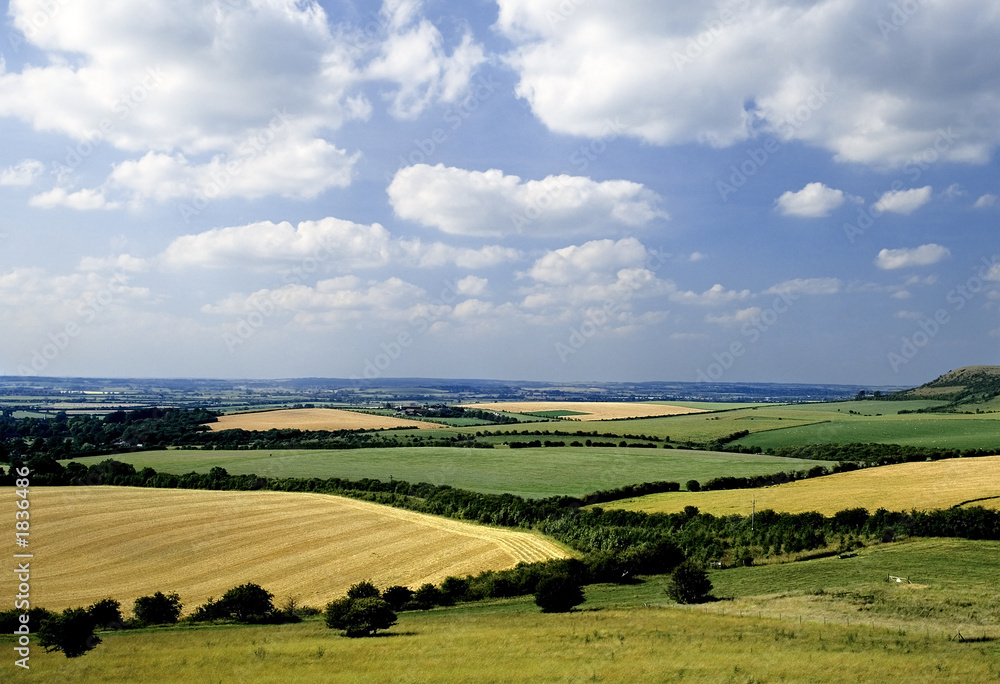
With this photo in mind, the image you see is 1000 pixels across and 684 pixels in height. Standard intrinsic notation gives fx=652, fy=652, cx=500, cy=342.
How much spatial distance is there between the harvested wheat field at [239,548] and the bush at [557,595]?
849 centimetres

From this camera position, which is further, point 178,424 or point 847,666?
point 178,424

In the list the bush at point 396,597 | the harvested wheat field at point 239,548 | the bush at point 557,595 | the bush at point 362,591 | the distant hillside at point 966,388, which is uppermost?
the distant hillside at point 966,388

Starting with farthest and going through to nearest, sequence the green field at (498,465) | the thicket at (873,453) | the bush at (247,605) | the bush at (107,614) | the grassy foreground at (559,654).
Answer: the thicket at (873,453) < the green field at (498,465) < the bush at (247,605) < the bush at (107,614) < the grassy foreground at (559,654)

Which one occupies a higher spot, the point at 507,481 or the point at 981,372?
the point at 981,372

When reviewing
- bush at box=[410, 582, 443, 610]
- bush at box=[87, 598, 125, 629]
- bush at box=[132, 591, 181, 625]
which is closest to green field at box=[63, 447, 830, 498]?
bush at box=[410, 582, 443, 610]

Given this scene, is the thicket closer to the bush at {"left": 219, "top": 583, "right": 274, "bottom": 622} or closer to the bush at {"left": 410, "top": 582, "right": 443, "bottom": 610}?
the bush at {"left": 410, "top": 582, "right": 443, "bottom": 610}

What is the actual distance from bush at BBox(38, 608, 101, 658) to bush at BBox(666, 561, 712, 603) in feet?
80.1

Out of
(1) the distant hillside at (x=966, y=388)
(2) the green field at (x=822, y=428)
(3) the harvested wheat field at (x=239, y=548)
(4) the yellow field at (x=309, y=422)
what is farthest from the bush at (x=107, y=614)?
(1) the distant hillside at (x=966, y=388)

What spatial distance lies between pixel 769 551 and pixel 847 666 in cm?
2089

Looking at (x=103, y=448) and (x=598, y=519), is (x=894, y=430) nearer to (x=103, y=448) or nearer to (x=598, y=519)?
(x=598, y=519)

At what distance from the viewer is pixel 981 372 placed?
19438 centimetres

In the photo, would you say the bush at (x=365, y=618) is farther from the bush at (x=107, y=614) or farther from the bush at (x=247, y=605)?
the bush at (x=107, y=614)

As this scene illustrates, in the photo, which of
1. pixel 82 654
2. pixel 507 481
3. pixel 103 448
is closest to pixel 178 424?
pixel 103 448

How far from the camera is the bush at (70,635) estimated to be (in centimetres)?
2430
